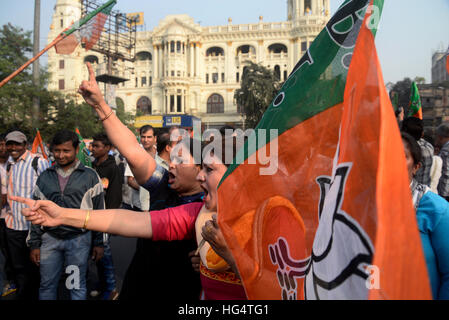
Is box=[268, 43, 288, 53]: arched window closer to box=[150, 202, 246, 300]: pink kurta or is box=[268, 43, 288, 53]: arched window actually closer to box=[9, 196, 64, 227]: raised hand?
box=[150, 202, 246, 300]: pink kurta

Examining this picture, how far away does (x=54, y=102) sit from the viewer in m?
14.7

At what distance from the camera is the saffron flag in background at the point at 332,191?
700 mm

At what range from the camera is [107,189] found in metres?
4.39

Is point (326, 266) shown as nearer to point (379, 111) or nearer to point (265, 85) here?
point (379, 111)

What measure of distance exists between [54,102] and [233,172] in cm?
1530

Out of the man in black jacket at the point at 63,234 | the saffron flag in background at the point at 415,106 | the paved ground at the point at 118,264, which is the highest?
the saffron flag in background at the point at 415,106

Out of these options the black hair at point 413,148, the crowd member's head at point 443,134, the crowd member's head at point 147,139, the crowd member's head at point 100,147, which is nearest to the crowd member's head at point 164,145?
the crowd member's head at point 147,139

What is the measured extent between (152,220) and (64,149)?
1.70 m

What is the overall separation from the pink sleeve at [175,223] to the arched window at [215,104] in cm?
4416

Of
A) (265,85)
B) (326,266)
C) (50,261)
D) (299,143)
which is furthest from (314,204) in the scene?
(265,85)

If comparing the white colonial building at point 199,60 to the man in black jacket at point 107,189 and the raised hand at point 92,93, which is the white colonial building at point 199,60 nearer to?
the man in black jacket at point 107,189

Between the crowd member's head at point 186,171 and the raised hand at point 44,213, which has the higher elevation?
the crowd member's head at point 186,171

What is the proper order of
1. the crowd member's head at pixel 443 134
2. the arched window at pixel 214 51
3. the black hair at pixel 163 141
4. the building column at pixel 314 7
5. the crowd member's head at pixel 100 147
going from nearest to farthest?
the black hair at pixel 163 141
the crowd member's head at pixel 443 134
the crowd member's head at pixel 100 147
the building column at pixel 314 7
the arched window at pixel 214 51

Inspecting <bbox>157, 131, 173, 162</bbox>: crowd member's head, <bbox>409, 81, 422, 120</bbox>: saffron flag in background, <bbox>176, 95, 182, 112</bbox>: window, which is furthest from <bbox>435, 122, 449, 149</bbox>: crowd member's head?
<bbox>176, 95, 182, 112</bbox>: window
